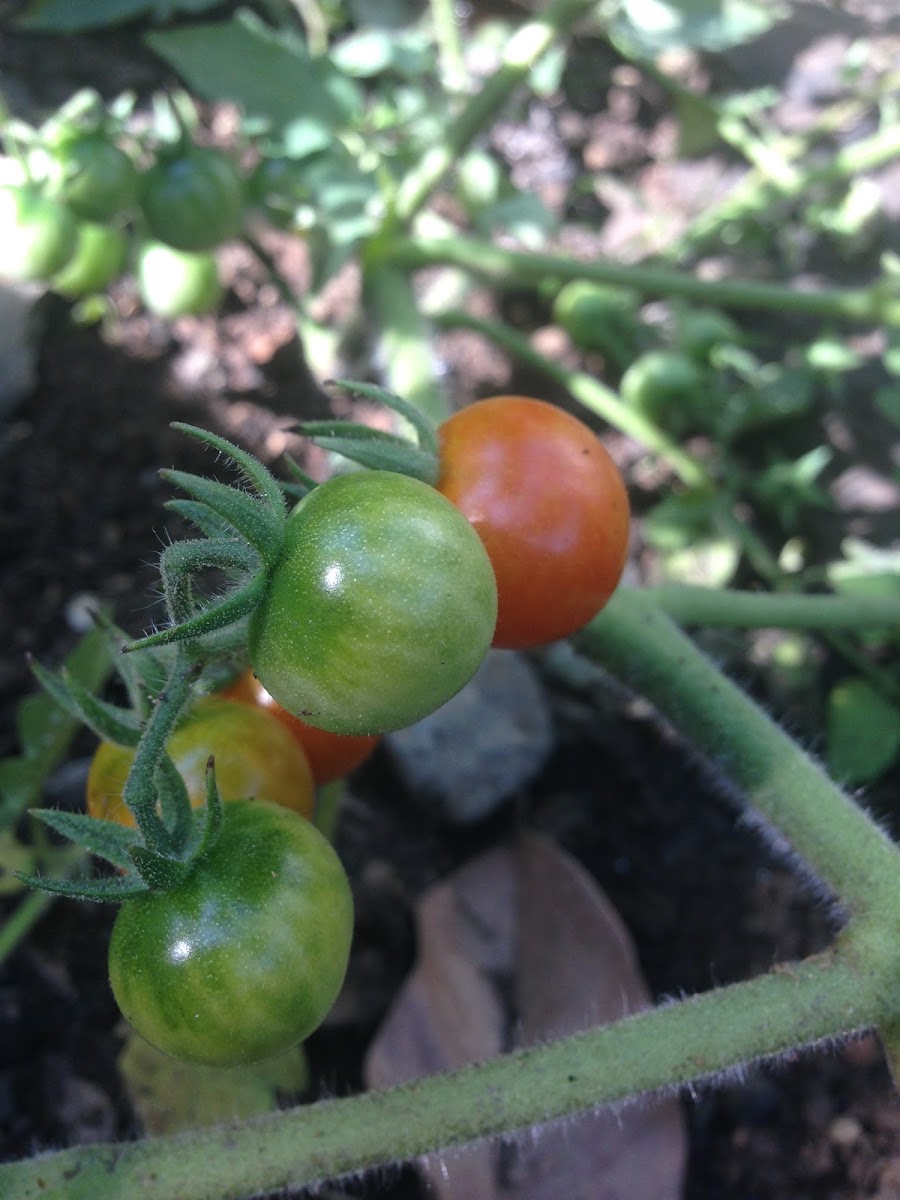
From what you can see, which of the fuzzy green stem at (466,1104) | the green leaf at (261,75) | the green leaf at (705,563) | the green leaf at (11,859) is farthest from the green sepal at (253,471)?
the green leaf at (705,563)

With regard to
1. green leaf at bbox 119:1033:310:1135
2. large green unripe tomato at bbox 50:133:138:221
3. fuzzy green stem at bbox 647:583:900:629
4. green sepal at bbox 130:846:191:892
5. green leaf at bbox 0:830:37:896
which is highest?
large green unripe tomato at bbox 50:133:138:221

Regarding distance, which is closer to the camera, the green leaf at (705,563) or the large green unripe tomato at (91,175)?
the large green unripe tomato at (91,175)

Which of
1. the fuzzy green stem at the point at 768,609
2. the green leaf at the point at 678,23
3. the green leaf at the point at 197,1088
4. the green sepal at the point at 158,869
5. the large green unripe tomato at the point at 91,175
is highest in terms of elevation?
the green leaf at the point at 678,23

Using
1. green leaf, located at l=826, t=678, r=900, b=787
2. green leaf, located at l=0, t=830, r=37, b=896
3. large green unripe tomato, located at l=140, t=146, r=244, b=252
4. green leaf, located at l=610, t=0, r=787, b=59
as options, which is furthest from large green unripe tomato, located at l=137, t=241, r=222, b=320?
green leaf, located at l=826, t=678, r=900, b=787

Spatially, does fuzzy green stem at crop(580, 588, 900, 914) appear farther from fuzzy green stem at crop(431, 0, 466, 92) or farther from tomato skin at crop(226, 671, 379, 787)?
fuzzy green stem at crop(431, 0, 466, 92)

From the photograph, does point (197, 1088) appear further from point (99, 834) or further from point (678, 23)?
point (678, 23)

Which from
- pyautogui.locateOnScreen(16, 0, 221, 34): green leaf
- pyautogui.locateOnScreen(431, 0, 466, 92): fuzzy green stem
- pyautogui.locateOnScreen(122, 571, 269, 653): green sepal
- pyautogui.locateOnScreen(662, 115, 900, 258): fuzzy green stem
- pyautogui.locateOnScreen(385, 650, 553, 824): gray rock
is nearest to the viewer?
pyautogui.locateOnScreen(122, 571, 269, 653): green sepal

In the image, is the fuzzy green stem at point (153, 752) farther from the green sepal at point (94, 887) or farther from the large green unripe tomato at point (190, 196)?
the large green unripe tomato at point (190, 196)
